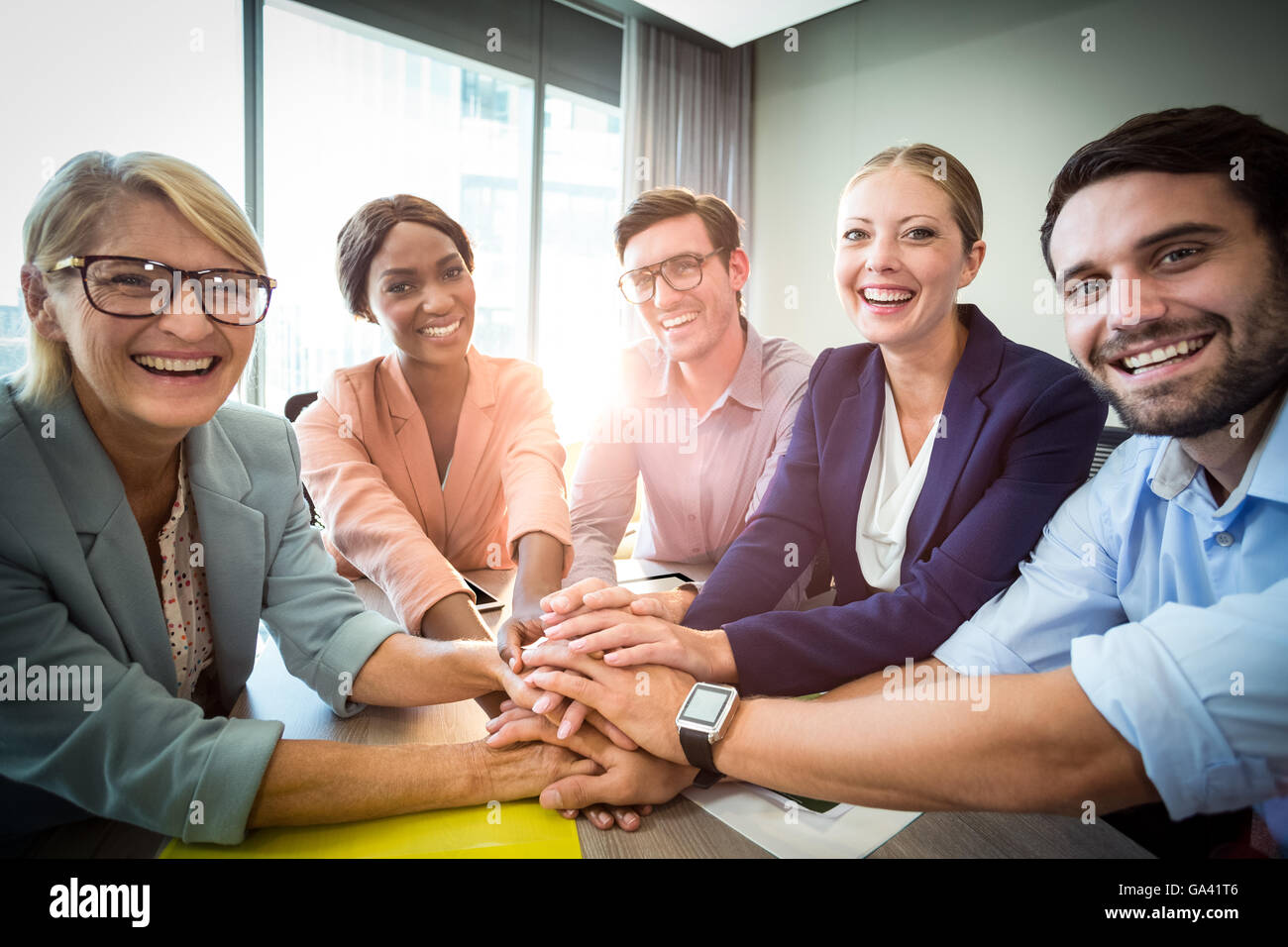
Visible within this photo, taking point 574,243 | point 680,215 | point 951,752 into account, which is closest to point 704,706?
point 951,752

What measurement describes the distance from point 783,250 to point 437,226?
23.0 inches

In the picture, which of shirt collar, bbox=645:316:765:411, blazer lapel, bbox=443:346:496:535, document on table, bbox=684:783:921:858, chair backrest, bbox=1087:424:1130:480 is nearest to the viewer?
document on table, bbox=684:783:921:858

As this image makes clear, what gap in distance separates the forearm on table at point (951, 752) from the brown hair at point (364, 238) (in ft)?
2.83

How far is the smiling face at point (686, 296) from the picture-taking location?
1049mm

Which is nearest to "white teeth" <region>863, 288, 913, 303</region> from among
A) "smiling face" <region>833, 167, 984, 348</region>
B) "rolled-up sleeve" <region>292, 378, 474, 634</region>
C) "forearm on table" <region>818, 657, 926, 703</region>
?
"smiling face" <region>833, 167, 984, 348</region>

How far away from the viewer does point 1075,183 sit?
22.5 inches

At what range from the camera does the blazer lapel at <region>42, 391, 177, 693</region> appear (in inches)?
23.4

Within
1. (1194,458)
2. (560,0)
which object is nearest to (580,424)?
(560,0)

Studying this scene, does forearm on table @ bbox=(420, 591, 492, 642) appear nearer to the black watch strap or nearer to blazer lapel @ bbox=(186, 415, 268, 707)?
blazer lapel @ bbox=(186, 415, 268, 707)

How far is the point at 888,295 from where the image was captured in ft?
2.44

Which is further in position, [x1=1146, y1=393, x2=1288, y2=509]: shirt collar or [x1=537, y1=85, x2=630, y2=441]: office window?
[x1=537, y1=85, x2=630, y2=441]: office window

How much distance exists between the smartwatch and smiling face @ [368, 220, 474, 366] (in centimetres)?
75

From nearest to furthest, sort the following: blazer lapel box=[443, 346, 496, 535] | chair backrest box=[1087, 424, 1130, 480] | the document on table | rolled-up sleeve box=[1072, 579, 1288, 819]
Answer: rolled-up sleeve box=[1072, 579, 1288, 819]
the document on table
chair backrest box=[1087, 424, 1130, 480]
blazer lapel box=[443, 346, 496, 535]
